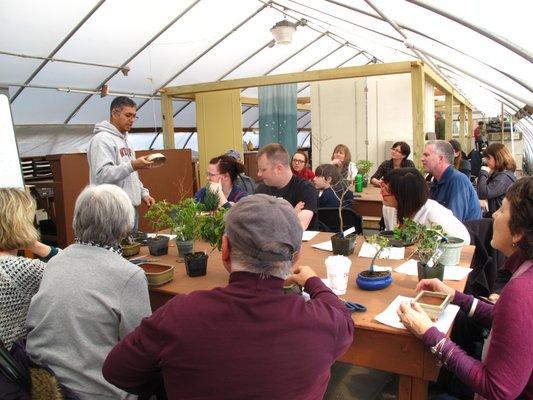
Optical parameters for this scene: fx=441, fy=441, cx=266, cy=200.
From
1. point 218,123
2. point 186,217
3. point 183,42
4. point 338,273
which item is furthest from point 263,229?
point 218,123

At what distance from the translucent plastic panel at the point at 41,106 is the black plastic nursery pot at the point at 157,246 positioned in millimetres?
5124

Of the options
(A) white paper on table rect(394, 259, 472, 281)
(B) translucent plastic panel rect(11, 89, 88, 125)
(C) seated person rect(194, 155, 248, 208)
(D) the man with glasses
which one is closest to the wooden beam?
(B) translucent plastic panel rect(11, 89, 88, 125)

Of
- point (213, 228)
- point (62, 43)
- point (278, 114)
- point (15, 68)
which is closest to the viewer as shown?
point (213, 228)

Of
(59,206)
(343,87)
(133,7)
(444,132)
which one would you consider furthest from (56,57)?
(444,132)

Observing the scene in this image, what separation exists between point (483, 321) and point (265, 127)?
679cm

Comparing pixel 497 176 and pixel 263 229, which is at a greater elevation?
pixel 263 229

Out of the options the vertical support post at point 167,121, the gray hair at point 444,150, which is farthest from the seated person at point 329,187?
the vertical support post at point 167,121

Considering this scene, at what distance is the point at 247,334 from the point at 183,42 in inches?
266

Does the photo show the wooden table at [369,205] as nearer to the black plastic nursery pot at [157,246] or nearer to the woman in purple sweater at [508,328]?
the black plastic nursery pot at [157,246]

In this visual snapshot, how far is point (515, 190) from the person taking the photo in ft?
4.69

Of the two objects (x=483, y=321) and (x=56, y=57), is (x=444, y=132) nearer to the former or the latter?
(x=56, y=57)

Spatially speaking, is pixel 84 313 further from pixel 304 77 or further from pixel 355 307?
pixel 304 77

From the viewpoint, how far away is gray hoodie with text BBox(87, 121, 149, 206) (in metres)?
3.37

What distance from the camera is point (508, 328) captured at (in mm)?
1257
